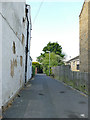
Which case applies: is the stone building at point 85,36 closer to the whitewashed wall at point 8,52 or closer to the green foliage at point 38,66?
the whitewashed wall at point 8,52

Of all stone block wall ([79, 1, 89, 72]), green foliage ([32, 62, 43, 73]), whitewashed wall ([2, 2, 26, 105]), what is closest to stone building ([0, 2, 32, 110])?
whitewashed wall ([2, 2, 26, 105])

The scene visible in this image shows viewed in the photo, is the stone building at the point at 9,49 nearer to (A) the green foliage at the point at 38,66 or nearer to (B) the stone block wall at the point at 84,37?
(B) the stone block wall at the point at 84,37

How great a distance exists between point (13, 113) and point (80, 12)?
14241 millimetres

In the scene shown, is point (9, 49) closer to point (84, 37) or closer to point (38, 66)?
point (84, 37)

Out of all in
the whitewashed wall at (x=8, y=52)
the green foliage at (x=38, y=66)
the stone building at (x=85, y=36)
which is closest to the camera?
the whitewashed wall at (x=8, y=52)

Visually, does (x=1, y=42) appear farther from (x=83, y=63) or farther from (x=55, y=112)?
(x=83, y=63)

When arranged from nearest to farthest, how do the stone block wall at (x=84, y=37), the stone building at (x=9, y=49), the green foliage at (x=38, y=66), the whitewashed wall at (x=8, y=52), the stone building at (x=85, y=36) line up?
the stone building at (x=9, y=49) → the whitewashed wall at (x=8, y=52) → the stone building at (x=85, y=36) → the stone block wall at (x=84, y=37) → the green foliage at (x=38, y=66)

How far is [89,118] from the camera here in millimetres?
4426

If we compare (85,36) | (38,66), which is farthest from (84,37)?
(38,66)

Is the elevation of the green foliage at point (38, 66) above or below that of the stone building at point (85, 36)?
below

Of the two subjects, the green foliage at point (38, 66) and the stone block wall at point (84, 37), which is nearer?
the stone block wall at point (84, 37)

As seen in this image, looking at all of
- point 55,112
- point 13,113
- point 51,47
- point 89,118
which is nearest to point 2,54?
point 13,113

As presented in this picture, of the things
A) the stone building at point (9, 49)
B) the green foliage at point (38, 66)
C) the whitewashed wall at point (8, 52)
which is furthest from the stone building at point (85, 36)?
the green foliage at point (38, 66)

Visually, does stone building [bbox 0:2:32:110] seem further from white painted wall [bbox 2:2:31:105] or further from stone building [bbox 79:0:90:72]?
stone building [bbox 79:0:90:72]
